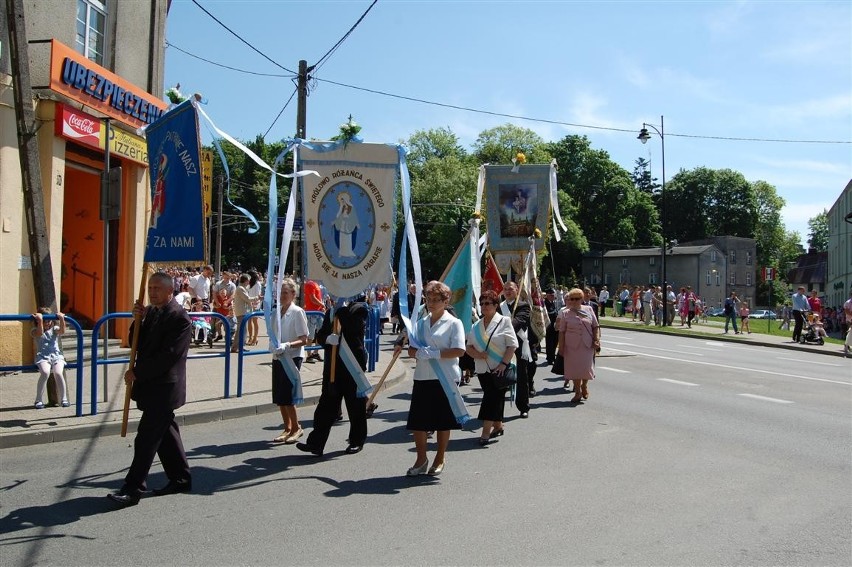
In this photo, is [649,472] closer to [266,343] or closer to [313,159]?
[313,159]

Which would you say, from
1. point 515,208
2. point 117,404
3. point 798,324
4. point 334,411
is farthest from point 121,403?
point 798,324

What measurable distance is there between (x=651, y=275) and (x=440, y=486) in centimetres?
7311

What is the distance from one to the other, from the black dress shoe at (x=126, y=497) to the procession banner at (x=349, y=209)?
2.97 meters

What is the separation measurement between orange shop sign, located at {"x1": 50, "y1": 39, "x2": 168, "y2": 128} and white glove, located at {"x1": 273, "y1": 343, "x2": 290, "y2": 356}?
20.6ft

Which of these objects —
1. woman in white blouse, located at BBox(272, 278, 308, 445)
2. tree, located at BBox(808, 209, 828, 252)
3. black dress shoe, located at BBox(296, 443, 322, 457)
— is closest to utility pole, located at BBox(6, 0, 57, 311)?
woman in white blouse, located at BBox(272, 278, 308, 445)

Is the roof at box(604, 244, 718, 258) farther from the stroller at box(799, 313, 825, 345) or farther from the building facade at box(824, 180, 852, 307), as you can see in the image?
the stroller at box(799, 313, 825, 345)

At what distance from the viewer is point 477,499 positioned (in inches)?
232

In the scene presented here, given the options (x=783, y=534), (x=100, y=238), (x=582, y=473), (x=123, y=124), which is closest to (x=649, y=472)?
(x=582, y=473)

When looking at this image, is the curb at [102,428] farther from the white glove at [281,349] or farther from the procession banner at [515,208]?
the procession banner at [515,208]

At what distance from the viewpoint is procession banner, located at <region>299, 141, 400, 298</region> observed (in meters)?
7.79

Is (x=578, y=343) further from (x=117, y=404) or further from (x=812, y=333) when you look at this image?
(x=812, y=333)

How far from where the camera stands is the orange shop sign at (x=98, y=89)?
40.1ft

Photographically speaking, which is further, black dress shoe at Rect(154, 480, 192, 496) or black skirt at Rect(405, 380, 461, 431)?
black skirt at Rect(405, 380, 461, 431)

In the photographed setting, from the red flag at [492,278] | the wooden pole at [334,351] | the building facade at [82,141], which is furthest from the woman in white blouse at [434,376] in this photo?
the building facade at [82,141]
